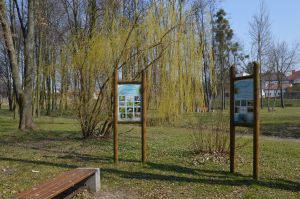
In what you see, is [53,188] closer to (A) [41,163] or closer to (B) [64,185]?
(B) [64,185]

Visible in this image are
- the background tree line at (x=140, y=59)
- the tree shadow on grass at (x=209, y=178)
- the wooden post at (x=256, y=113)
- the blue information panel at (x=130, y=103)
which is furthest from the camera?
the background tree line at (x=140, y=59)

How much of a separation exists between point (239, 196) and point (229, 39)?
42409 millimetres

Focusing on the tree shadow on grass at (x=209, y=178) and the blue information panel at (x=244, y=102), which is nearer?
the tree shadow on grass at (x=209, y=178)

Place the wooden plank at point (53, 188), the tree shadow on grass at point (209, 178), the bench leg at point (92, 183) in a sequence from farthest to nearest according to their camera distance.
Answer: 1. the tree shadow on grass at point (209, 178)
2. the bench leg at point (92, 183)
3. the wooden plank at point (53, 188)

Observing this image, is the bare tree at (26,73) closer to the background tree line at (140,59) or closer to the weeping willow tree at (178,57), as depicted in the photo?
the background tree line at (140,59)

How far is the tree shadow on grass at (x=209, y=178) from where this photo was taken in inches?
266

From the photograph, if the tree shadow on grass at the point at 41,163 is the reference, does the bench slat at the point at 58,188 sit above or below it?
above

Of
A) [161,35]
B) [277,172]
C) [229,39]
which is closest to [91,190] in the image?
[277,172]

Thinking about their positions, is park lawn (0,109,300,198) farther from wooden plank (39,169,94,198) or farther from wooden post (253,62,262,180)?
wooden plank (39,169,94,198)

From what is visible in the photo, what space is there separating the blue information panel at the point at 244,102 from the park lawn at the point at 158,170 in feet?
3.44

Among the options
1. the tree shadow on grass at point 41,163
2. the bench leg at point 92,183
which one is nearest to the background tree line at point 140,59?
the tree shadow on grass at point 41,163

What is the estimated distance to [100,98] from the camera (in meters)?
11.7

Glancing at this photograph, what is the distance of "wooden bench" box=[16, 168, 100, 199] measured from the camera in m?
4.68

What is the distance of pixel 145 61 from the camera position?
36.9ft
